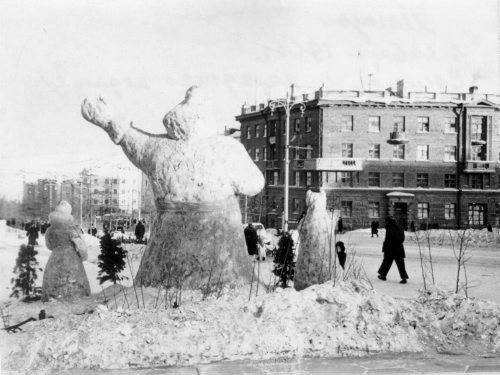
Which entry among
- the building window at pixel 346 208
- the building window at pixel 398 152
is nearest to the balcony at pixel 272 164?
the building window at pixel 346 208

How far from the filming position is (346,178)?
41906mm

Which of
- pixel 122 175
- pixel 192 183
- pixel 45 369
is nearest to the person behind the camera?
pixel 45 369

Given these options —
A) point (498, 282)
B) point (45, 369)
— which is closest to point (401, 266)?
point (498, 282)

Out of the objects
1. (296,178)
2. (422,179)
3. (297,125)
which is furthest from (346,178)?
(297,125)

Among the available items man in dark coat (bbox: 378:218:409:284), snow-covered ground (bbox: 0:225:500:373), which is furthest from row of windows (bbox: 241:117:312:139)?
snow-covered ground (bbox: 0:225:500:373)

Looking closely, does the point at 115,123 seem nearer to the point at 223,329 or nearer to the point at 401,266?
the point at 223,329

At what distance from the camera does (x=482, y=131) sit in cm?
4244

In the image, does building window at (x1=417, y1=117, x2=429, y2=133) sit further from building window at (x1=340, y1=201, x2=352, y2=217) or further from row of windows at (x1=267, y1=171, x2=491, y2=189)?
building window at (x1=340, y1=201, x2=352, y2=217)

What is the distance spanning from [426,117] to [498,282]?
33607mm

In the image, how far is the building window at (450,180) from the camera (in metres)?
42.0

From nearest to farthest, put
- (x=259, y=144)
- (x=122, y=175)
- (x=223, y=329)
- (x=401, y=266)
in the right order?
(x=223, y=329) < (x=401, y=266) < (x=259, y=144) < (x=122, y=175)

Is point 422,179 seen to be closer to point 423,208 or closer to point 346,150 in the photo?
point 423,208

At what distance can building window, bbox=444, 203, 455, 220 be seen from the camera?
41.3 meters

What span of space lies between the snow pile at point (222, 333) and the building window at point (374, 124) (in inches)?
1495
